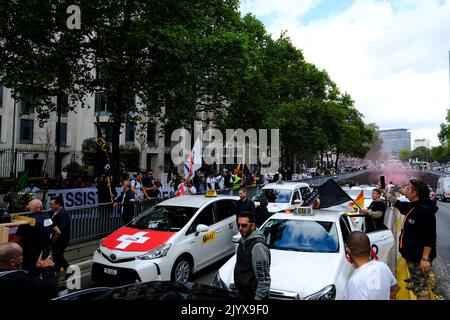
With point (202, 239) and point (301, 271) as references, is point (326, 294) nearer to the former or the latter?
point (301, 271)

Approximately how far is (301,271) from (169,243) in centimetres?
268

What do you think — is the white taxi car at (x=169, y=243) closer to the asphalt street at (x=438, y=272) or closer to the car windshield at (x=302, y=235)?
the asphalt street at (x=438, y=272)

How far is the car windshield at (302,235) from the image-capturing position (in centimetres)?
527

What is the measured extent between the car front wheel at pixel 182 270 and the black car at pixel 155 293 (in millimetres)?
2815

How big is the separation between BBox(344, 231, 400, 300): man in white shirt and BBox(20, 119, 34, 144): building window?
37.6 metres

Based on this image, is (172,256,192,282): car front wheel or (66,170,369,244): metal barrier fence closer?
(172,256,192,282): car front wheel

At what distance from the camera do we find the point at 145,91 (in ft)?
53.2

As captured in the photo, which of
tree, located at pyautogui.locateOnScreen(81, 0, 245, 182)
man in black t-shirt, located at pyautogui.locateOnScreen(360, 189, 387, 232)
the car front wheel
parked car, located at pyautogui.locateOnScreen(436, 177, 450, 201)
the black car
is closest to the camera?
the black car

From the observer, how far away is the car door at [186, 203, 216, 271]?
681cm

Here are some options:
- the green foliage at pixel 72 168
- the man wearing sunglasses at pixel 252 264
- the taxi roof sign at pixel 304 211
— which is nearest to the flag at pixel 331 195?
the taxi roof sign at pixel 304 211

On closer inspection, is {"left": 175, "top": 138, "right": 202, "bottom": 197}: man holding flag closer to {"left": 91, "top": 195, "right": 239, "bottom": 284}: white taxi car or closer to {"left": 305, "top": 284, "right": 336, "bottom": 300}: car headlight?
{"left": 91, "top": 195, "right": 239, "bottom": 284}: white taxi car

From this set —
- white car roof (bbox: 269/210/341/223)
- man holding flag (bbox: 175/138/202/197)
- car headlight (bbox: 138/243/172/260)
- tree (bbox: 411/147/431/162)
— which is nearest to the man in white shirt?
white car roof (bbox: 269/210/341/223)

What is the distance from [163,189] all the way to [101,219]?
5.05 meters

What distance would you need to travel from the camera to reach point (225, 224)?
806 centimetres
